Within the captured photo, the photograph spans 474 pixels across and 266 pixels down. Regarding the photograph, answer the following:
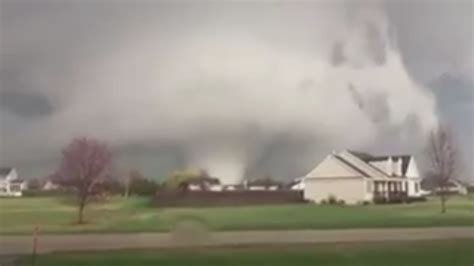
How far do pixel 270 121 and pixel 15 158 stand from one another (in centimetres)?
135

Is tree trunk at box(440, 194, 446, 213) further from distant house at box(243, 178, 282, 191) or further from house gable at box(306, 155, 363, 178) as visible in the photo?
distant house at box(243, 178, 282, 191)

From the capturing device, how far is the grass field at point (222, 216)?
369 cm

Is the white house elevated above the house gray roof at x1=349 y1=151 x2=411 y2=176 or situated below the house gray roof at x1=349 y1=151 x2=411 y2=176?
below

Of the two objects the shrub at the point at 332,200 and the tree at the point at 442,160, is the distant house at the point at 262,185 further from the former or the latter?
the tree at the point at 442,160

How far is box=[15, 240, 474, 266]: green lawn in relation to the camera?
3.69m

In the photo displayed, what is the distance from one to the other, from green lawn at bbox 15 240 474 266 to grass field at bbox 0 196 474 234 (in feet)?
0.39

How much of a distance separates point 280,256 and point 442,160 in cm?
104

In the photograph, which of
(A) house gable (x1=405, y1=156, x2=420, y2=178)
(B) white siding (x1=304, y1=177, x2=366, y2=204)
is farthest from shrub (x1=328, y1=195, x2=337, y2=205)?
(A) house gable (x1=405, y1=156, x2=420, y2=178)

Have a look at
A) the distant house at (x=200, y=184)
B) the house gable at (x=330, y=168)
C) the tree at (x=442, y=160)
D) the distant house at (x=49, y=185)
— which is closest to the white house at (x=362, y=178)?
the house gable at (x=330, y=168)

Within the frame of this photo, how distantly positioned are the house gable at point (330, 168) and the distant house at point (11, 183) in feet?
4.98

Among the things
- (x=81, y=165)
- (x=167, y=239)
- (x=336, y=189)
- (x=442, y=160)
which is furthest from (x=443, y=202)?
(x=81, y=165)

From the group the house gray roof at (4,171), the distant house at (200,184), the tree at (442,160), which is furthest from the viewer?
the tree at (442,160)

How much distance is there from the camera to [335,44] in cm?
381

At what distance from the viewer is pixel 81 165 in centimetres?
369
